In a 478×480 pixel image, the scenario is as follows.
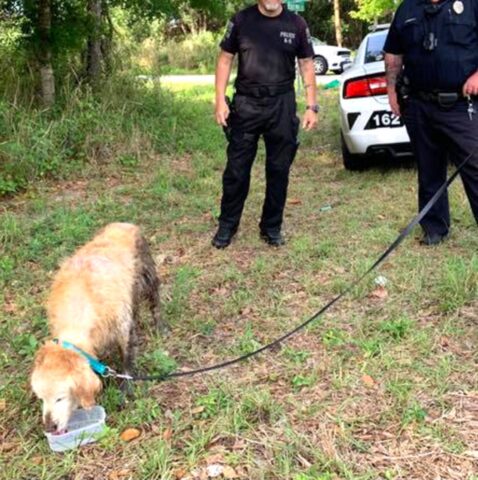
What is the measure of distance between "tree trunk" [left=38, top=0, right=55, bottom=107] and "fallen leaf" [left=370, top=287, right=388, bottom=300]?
549cm

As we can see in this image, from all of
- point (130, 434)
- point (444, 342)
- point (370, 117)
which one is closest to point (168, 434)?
point (130, 434)

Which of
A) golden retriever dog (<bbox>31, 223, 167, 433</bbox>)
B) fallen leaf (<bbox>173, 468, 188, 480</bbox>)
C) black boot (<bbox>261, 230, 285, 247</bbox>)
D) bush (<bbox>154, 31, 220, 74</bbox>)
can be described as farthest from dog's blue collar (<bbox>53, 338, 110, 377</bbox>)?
bush (<bbox>154, 31, 220, 74</bbox>)

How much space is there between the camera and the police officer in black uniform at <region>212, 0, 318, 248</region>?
4.90 meters

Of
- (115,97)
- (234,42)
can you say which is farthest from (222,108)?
(115,97)

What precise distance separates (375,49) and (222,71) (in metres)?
3.06

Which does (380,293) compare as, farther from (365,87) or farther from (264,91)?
(365,87)

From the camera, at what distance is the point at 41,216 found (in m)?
6.17

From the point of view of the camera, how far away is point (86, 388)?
2.77m

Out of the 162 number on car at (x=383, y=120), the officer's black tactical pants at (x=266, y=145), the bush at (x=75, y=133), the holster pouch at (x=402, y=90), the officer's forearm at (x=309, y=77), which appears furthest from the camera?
the bush at (x=75, y=133)

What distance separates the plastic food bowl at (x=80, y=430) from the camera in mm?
2869

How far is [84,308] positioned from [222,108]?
97.9 inches

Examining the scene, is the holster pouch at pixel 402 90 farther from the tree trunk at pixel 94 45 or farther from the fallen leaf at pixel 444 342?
the tree trunk at pixel 94 45

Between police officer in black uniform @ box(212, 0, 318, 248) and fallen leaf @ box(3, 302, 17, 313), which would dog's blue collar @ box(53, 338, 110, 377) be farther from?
police officer in black uniform @ box(212, 0, 318, 248)

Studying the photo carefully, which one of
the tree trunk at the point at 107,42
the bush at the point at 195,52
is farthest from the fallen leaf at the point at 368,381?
the bush at the point at 195,52
